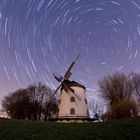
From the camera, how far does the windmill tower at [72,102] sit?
132 ft

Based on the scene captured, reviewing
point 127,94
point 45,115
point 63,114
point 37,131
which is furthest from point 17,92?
point 37,131

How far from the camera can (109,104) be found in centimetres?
5088

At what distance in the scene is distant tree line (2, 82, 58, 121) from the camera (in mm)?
60062

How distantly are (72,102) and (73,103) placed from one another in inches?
12.3

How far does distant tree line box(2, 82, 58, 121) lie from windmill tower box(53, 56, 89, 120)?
1645 centimetres

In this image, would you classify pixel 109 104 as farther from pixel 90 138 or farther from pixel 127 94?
pixel 90 138

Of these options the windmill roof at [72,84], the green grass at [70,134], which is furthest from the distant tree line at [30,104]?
the green grass at [70,134]

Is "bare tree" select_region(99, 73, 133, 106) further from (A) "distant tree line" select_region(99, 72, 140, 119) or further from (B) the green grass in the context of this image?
(B) the green grass

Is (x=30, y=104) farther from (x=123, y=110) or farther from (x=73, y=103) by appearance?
(x=123, y=110)

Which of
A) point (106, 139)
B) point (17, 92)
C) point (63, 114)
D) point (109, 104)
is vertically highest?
point (17, 92)

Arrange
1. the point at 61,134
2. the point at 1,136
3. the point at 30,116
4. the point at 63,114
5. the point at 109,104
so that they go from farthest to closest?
1. the point at 30,116
2. the point at 109,104
3. the point at 63,114
4. the point at 61,134
5. the point at 1,136

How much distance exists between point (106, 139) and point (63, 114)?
2459 cm

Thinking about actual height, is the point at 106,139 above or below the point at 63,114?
below

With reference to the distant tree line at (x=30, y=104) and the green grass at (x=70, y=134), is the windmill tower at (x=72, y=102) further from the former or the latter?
the green grass at (x=70, y=134)
